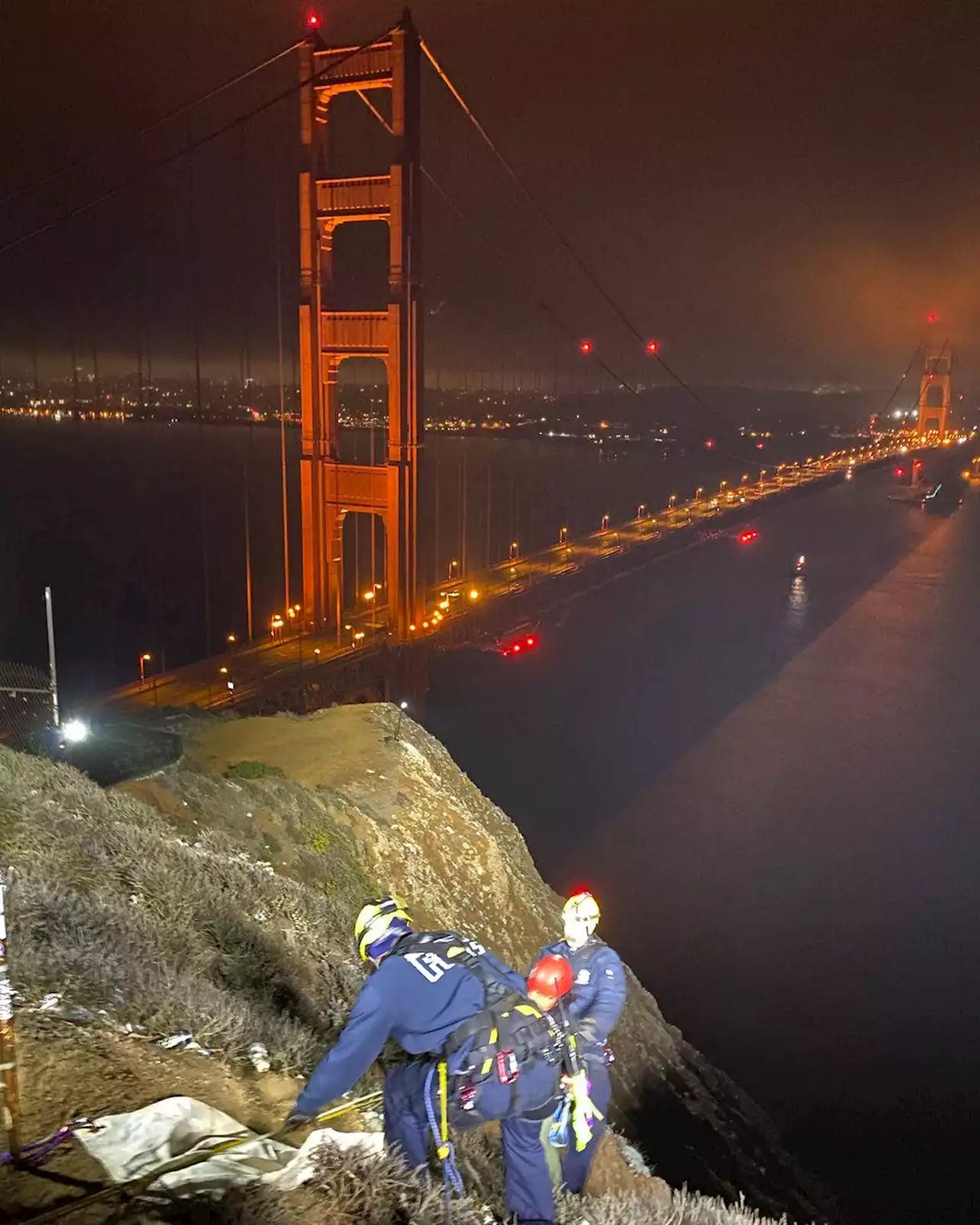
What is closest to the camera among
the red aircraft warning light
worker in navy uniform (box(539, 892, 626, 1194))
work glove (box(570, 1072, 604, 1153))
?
work glove (box(570, 1072, 604, 1153))

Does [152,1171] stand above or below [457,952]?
below

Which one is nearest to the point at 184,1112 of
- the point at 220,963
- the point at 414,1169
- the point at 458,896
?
the point at 414,1169

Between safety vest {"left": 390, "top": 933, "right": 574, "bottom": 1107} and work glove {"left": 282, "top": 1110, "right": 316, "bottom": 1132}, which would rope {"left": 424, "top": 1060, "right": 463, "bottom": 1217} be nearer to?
safety vest {"left": 390, "top": 933, "right": 574, "bottom": 1107}

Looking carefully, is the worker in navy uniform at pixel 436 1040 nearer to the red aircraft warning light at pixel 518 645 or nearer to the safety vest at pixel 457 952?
the safety vest at pixel 457 952

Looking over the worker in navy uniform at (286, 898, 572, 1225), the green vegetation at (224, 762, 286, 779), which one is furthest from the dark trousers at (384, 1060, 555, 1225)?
the green vegetation at (224, 762, 286, 779)

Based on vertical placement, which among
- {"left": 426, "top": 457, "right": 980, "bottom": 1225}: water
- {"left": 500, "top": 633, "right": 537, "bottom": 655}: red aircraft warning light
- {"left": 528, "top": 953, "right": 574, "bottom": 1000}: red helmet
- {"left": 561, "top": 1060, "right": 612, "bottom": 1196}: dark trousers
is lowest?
{"left": 426, "top": 457, "right": 980, "bottom": 1225}: water

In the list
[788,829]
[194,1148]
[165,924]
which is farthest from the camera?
[788,829]

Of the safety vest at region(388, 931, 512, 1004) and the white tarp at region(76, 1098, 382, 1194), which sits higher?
the safety vest at region(388, 931, 512, 1004)

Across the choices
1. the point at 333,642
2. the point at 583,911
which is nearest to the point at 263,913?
the point at 583,911

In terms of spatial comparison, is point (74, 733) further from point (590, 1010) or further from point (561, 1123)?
point (561, 1123)
